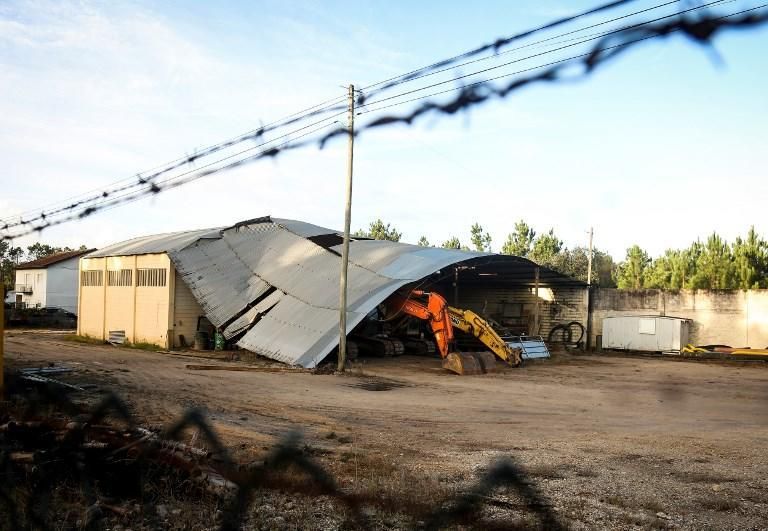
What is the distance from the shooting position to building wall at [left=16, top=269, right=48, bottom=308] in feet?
173

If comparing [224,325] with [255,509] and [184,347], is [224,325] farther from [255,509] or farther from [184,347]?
[255,509]

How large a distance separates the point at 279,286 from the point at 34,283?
38.2 m

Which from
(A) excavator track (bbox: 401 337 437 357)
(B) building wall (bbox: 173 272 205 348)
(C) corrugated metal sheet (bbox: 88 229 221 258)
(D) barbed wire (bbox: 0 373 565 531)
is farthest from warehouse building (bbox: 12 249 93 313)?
(D) barbed wire (bbox: 0 373 565 531)

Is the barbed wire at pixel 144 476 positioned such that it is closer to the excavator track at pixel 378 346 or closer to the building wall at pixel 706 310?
the excavator track at pixel 378 346

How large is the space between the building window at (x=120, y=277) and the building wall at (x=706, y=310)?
2157 centimetres

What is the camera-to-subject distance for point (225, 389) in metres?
15.5

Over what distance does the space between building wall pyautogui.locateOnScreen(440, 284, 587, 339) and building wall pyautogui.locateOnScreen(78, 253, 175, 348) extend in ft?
42.8

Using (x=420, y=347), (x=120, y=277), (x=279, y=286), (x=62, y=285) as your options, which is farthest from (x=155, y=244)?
(x=62, y=285)

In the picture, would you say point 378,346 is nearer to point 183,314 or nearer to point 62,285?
point 183,314

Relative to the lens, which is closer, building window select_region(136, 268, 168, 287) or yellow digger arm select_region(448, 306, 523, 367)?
yellow digger arm select_region(448, 306, 523, 367)

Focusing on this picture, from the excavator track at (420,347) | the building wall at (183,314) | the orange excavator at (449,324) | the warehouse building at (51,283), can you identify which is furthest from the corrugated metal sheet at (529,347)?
the warehouse building at (51,283)

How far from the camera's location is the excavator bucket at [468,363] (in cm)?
2041

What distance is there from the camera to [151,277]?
1112 inches

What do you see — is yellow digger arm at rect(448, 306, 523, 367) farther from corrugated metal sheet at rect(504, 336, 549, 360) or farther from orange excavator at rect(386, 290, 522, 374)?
corrugated metal sheet at rect(504, 336, 549, 360)
